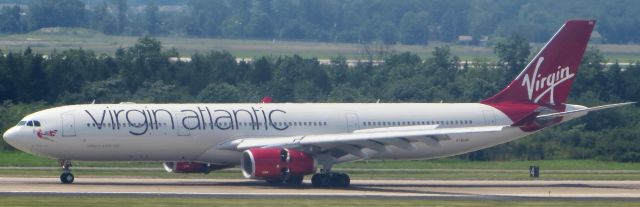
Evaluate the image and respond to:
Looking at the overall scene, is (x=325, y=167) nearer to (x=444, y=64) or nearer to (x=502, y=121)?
(x=502, y=121)

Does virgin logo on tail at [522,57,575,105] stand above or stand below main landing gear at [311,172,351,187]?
above

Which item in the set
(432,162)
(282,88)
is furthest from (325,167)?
(282,88)

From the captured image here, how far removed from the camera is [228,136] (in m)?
59.2

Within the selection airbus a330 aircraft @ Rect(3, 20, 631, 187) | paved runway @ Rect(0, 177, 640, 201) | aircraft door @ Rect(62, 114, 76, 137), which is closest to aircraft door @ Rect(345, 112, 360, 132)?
airbus a330 aircraft @ Rect(3, 20, 631, 187)

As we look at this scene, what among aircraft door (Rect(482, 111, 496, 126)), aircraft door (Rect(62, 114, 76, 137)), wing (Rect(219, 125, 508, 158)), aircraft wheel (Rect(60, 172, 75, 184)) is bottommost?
aircraft wheel (Rect(60, 172, 75, 184))

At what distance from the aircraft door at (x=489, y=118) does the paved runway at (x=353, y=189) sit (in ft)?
7.93

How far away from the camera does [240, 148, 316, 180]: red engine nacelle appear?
2221 inches

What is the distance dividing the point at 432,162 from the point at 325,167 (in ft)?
50.3

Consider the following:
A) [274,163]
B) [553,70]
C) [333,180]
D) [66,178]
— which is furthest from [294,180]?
[553,70]

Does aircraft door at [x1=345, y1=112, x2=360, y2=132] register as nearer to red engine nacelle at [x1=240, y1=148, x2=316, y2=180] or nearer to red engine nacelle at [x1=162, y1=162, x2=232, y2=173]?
red engine nacelle at [x1=240, y1=148, x2=316, y2=180]

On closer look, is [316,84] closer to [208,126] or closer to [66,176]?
[208,126]

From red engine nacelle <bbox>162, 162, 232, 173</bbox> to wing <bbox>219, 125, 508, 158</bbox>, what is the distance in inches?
68.5

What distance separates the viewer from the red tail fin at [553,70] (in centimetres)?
6291

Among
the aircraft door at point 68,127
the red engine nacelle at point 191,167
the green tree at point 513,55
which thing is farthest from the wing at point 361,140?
the green tree at point 513,55
